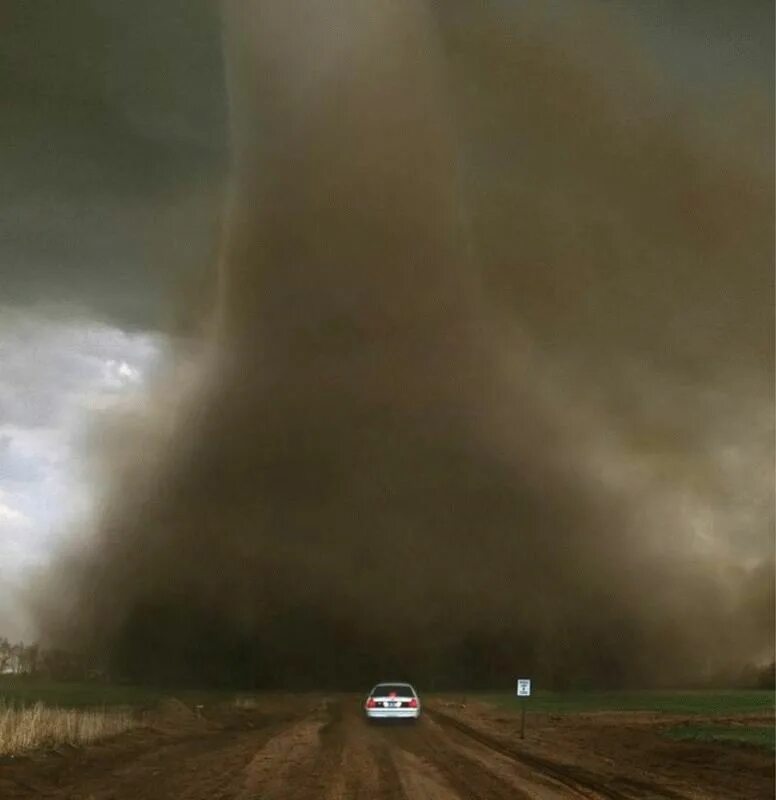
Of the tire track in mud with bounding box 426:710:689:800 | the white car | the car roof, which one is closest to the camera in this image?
the tire track in mud with bounding box 426:710:689:800

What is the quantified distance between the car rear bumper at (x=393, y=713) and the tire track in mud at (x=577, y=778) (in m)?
0.28

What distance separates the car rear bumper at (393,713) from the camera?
12.4 meters

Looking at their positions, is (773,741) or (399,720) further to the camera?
(773,741)

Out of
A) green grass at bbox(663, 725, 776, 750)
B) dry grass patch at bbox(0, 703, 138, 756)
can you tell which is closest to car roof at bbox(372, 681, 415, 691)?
dry grass patch at bbox(0, 703, 138, 756)

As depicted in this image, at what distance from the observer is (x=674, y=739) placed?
18.1 metres

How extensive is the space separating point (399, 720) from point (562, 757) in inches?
134

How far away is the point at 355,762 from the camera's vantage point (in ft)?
38.8

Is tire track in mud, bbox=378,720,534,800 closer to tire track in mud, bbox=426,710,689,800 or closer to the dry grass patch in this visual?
tire track in mud, bbox=426,710,689,800

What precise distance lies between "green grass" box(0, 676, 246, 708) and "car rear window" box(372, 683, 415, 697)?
6.67 feet

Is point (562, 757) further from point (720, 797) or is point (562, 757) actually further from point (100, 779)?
point (100, 779)

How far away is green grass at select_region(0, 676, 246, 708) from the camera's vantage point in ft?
35.4

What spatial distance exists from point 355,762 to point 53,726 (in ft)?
13.8

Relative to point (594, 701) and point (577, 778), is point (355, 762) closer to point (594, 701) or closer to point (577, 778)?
point (577, 778)

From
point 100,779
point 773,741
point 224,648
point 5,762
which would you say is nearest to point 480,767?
point 224,648
